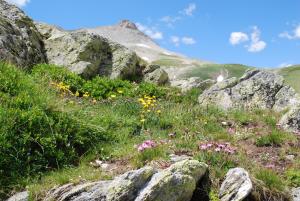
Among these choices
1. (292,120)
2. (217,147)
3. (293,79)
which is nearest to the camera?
(217,147)

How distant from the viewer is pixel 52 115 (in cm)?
1108

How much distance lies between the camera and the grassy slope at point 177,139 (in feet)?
30.7

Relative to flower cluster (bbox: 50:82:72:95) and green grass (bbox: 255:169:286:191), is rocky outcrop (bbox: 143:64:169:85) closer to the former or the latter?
flower cluster (bbox: 50:82:72:95)

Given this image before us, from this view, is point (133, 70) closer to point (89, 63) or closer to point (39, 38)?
point (89, 63)

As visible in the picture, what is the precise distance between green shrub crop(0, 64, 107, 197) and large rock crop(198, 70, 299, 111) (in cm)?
659

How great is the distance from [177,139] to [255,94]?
672 centimetres

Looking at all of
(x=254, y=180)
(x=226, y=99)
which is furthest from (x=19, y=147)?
(x=226, y=99)

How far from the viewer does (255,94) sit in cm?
1750

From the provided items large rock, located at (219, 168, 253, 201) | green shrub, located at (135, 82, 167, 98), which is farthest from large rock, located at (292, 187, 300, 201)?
green shrub, located at (135, 82, 167, 98)

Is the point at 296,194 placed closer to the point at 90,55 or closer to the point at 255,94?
the point at 255,94

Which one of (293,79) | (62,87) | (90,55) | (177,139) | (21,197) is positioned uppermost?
(90,55)

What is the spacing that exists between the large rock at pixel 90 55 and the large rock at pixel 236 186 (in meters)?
11.9

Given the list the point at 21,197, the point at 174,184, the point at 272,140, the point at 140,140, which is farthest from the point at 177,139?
the point at 21,197

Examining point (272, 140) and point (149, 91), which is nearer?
point (272, 140)
